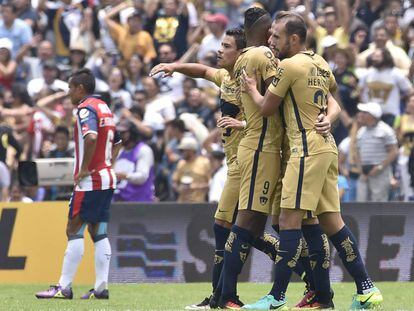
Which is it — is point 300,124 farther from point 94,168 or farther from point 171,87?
point 171,87

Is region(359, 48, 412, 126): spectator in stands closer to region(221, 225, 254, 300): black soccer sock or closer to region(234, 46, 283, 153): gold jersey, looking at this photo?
region(234, 46, 283, 153): gold jersey

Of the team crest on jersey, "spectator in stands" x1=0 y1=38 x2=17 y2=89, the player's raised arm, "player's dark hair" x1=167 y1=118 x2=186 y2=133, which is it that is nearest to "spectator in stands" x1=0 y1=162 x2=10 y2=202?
"player's dark hair" x1=167 y1=118 x2=186 y2=133

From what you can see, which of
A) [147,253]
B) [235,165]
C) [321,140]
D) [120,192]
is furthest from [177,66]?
[120,192]

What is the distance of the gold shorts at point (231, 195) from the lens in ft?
35.3

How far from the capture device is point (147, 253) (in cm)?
1498

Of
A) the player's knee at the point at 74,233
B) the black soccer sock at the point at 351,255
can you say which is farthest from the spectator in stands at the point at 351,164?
the black soccer sock at the point at 351,255

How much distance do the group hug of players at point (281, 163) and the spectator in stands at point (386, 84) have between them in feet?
26.1

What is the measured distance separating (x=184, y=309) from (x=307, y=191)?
176 centimetres

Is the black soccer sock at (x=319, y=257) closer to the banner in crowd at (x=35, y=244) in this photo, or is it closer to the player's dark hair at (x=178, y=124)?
the banner in crowd at (x=35, y=244)

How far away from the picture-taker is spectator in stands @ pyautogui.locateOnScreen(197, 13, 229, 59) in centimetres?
2061

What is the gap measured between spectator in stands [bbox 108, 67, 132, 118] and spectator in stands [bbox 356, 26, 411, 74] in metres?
3.85

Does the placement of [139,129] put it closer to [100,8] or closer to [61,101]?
[61,101]

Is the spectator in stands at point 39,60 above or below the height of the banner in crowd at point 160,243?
above

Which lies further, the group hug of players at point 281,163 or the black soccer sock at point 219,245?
the black soccer sock at point 219,245
